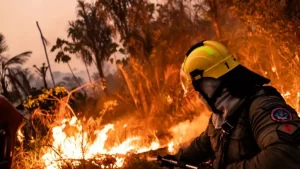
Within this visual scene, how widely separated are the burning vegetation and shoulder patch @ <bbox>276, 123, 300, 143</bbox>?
529 cm

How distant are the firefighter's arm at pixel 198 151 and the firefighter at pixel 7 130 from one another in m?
2.66

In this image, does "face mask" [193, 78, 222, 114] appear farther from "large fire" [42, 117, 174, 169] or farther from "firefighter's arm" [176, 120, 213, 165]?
"large fire" [42, 117, 174, 169]

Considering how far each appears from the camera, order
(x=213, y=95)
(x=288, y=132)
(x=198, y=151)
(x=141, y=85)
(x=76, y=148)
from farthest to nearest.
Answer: (x=141, y=85)
(x=76, y=148)
(x=198, y=151)
(x=213, y=95)
(x=288, y=132)

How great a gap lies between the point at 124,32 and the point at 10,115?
1198 centimetres

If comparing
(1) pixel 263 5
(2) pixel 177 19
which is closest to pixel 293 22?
(1) pixel 263 5

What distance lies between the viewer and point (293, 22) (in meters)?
10.3

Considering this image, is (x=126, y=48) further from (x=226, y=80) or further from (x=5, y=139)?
(x=226, y=80)

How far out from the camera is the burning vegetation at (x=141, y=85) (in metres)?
8.39

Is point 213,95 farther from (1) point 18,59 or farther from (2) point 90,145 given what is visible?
(1) point 18,59

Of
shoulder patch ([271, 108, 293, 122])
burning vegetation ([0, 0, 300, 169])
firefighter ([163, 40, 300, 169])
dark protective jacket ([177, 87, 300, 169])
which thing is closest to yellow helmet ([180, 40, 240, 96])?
firefighter ([163, 40, 300, 169])

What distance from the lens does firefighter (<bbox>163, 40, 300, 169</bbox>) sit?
1829 mm

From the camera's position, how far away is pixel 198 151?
2.87 meters

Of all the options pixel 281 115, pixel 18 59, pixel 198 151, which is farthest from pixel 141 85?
pixel 281 115

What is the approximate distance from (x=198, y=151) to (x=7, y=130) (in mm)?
2872
